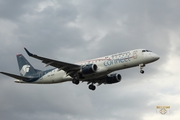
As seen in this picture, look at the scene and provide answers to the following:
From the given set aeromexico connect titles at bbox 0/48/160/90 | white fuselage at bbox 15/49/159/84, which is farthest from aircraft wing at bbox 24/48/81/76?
white fuselage at bbox 15/49/159/84

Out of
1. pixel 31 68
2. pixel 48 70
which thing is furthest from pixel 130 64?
pixel 31 68

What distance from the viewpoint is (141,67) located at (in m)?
73.8

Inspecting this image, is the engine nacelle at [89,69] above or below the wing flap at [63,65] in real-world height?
below

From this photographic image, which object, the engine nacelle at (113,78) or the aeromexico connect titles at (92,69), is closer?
the aeromexico connect titles at (92,69)

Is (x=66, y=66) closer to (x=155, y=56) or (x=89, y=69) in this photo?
(x=89, y=69)

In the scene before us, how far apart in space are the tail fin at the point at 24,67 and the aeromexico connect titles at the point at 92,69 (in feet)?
2.50

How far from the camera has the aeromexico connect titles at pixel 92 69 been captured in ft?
243

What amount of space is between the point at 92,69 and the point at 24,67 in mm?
20271

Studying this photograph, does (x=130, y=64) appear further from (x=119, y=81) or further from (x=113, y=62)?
(x=119, y=81)

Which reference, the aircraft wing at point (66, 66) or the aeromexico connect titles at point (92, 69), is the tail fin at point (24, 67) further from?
the aircraft wing at point (66, 66)

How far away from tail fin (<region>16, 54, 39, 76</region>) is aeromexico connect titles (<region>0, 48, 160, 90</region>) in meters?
0.76

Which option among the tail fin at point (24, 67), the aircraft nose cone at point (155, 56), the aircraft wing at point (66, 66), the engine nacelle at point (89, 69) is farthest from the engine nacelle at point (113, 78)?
the tail fin at point (24, 67)

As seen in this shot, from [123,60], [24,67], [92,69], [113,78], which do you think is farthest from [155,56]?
[24,67]

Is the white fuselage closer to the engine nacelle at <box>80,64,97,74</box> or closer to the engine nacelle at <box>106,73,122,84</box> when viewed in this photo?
the engine nacelle at <box>80,64,97,74</box>
